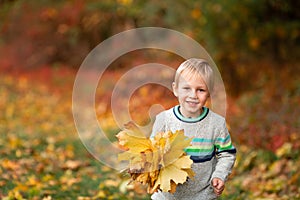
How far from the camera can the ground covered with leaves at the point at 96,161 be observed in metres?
5.46

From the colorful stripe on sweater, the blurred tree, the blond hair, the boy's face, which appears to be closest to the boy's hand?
the colorful stripe on sweater

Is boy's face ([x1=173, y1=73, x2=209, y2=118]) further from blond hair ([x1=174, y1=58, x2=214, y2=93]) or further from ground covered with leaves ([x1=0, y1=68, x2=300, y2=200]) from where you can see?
ground covered with leaves ([x1=0, y1=68, x2=300, y2=200])

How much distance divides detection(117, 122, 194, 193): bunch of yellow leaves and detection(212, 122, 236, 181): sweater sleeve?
7.9 inches

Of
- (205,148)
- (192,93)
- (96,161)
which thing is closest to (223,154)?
(205,148)

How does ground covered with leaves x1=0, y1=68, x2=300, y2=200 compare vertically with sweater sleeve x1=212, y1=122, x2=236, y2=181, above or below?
above

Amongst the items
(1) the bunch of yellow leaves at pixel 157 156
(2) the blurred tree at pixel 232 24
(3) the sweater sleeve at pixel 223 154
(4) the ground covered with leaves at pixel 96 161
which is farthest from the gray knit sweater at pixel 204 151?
(2) the blurred tree at pixel 232 24

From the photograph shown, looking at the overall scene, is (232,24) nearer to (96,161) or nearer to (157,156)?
(96,161)

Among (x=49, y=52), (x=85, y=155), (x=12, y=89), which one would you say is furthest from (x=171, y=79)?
(x=49, y=52)

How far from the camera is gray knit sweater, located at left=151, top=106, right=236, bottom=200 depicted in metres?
3.40

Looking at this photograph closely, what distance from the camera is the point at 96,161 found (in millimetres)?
7406

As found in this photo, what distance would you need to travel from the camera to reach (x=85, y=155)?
7742 mm

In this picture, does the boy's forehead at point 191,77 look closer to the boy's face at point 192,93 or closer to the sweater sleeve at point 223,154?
the boy's face at point 192,93

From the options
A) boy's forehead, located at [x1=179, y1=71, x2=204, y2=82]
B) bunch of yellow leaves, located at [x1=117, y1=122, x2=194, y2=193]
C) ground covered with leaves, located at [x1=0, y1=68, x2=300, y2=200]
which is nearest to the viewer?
bunch of yellow leaves, located at [x1=117, y1=122, x2=194, y2=193]

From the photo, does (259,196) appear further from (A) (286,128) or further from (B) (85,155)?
(B) (85,155)
